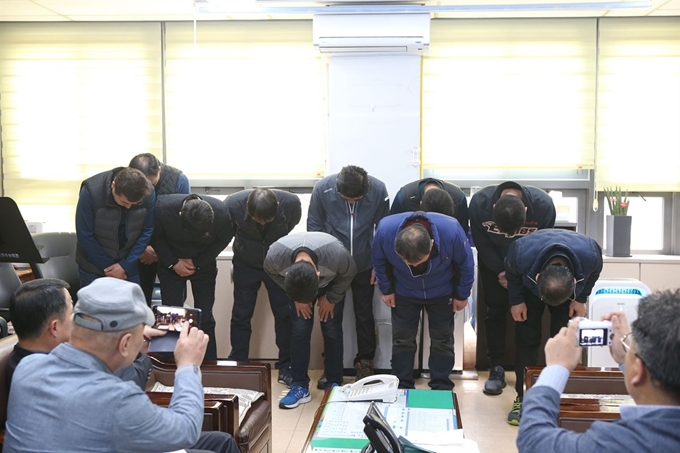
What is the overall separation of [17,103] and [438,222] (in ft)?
13.6

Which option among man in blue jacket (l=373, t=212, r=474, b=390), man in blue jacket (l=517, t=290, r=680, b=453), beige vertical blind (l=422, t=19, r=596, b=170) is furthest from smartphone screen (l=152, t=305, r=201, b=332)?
beige vertical blind (l=422, t=19, r=596, b=170)

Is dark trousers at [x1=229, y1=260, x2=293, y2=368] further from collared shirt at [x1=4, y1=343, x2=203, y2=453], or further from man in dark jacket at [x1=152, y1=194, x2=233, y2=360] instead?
collared shirt at [x1=4, y1=343, x2=203, y2=453]

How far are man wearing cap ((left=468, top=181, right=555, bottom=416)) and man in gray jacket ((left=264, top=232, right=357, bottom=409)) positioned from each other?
893 millimetres

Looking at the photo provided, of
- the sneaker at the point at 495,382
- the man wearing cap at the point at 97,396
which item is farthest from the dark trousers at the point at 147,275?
the man wearing cap at the point at 97,396

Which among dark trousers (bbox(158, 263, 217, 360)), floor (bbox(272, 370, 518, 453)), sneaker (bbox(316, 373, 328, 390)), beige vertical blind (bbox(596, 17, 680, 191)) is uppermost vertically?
beige vertical blind (bbox(596, 17, 680, 191))

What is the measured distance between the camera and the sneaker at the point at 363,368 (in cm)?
470

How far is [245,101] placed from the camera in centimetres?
601

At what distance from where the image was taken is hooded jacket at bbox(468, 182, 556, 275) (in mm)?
4352

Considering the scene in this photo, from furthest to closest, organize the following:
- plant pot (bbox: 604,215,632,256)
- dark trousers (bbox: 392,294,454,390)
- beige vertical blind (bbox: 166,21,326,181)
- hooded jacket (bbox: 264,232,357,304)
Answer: beige vertical blind (bbox: 166,21,326,181)
plant pot (bbox: 604,215,632,256)
dark trousers (bbox: 392,294,454,390)
hooded jacket (bbox: 264,232,357,304)

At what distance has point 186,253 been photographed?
4.43 metres

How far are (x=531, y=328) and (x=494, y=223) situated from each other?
26.5 inches

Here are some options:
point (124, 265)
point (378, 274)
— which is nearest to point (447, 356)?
point (378, 274)

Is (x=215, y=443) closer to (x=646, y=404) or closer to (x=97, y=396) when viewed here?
(x=97, y=396)

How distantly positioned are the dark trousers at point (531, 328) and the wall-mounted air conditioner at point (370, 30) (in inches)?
86.0
